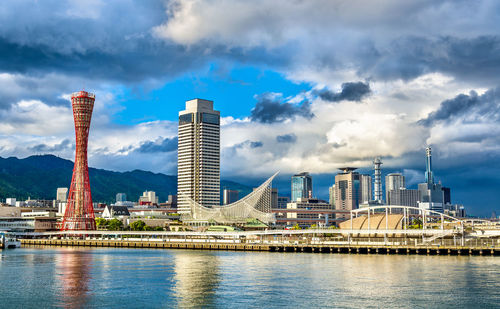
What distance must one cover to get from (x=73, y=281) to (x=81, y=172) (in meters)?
78.1

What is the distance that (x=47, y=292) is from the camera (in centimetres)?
4750

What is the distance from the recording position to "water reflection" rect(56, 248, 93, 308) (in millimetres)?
43281

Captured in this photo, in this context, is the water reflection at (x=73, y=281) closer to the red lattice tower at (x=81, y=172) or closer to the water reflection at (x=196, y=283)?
the water reflection at (x=196, y=283)

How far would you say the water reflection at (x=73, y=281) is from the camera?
142ft

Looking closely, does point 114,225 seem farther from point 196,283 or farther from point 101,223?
point 196,283

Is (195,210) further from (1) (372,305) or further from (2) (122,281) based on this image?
(1) (372,305)

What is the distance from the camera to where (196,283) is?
2084 inches

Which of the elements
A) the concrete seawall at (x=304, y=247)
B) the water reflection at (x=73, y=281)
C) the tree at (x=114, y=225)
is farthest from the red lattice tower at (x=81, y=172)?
the water reflection at (x=73, y=281)

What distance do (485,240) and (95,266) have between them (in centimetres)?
5856

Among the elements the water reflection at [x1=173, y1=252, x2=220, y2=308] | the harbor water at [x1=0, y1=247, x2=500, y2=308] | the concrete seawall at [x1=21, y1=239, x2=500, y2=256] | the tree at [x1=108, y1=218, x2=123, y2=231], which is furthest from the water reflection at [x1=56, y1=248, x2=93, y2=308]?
the tree at [x1=108, y1=218, x2=123, y2=231]

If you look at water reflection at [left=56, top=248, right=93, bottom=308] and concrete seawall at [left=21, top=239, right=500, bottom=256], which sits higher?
concrete seawall at [left=21, top=239, right=500, bottom=256]

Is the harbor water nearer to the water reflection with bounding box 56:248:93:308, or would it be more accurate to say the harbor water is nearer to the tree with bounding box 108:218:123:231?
the water reflection with bounding box 56:248:93:308

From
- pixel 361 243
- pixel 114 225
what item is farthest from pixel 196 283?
pixel 114 225

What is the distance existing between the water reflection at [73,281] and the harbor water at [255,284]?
0.08m
